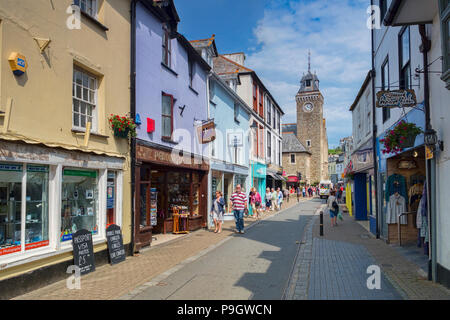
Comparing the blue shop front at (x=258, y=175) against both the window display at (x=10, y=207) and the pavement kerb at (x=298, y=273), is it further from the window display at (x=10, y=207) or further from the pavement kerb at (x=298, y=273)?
the window display at (x=10, y=207)

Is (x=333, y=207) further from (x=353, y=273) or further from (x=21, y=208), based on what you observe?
(x=21, y=208)

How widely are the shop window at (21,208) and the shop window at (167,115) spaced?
242 inches

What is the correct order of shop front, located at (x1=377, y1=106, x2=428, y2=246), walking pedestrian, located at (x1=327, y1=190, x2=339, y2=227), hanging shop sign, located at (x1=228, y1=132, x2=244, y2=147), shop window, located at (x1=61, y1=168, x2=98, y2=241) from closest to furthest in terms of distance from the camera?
shop window, located at (x1=61, y1=168, x2=98, y2=241)
shop front, located at (x1=377, y1=106, x2=428, y2=246)
walking pedestrian, located at (x1=327, y1=190, x2=339, y2=227)
hanging shop sign, located at (x1=228, y1=132, x2=244, y2=147)

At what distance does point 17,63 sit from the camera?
21.0 feet

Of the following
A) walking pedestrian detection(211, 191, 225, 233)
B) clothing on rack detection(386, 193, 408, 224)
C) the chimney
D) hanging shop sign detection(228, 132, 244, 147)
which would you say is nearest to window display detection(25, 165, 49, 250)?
walking pedestrian detection(211, 191, 225, 233)

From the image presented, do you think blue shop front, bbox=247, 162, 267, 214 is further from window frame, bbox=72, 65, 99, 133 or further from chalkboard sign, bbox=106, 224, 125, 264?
window frame, bbox=72, 65, 99, 133

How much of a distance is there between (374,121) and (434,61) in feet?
A: 22.0

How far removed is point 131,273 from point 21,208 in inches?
108

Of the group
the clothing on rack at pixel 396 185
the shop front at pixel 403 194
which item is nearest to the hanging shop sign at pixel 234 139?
the shop front at pixel 403 194

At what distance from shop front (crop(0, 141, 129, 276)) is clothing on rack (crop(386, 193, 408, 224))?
8066 millimetres

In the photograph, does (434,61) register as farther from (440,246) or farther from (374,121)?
(374,121)

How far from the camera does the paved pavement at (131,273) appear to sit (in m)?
6.57

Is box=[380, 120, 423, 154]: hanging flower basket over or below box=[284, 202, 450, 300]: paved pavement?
over

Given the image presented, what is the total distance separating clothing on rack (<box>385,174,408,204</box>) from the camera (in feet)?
36.7
